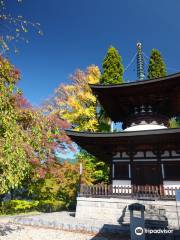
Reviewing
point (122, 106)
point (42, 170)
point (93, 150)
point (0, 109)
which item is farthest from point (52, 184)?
point (0, 109)

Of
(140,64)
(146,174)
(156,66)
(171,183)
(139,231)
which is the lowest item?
(139,231)

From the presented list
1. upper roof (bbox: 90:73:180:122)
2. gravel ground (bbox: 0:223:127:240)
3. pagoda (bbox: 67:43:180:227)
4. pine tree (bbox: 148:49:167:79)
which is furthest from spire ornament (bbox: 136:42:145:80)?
gravel ground (bbox: 0:223:127:240)

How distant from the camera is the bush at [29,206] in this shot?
18.7 metres

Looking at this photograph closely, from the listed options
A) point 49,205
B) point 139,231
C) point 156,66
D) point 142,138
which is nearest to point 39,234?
point 139,231

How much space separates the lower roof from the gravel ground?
5421 mm

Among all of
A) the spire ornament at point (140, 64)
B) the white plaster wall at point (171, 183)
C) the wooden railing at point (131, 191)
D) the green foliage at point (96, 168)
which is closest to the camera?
the wooden railing at point (131, 191)

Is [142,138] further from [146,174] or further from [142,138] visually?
[146,174]

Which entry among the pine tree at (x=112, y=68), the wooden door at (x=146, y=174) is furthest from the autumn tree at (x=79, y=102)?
the wooden door at (x=146, y=174)

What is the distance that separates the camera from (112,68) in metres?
27.8

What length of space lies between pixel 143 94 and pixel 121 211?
764cm

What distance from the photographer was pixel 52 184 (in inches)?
759

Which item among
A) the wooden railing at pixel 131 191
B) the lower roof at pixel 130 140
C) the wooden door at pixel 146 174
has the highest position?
the lower roof at pixel 130 140

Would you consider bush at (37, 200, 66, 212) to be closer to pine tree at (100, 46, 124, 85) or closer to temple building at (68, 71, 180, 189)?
temple building at (68, 71, 180, 189)

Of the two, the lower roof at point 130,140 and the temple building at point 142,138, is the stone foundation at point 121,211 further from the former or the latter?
the lower roof at point 130,140
